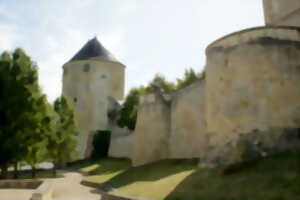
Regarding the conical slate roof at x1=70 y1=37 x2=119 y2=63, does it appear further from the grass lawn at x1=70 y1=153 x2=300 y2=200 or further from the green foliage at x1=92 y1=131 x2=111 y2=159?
the grass lawn at x1=70 y1=153 x2=300 y2=200

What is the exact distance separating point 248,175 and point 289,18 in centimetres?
827

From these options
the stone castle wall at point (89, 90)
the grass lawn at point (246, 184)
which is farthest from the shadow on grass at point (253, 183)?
the stone castle wall at point (89, 90)

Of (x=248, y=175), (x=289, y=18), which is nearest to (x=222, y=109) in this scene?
(x=248, y=175)

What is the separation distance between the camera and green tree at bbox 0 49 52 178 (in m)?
15.0

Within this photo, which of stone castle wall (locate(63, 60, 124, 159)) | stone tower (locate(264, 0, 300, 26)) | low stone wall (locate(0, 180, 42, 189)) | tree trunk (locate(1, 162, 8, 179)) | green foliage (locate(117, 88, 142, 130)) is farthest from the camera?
stone castle wall (locate(63, 60, 124, 159))

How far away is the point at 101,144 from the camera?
32.9 m

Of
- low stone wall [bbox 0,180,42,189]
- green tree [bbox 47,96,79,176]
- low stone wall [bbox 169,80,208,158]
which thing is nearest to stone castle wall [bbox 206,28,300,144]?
low stone wall [bbox 169,80,208,158]

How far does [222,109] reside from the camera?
1011 centimetres

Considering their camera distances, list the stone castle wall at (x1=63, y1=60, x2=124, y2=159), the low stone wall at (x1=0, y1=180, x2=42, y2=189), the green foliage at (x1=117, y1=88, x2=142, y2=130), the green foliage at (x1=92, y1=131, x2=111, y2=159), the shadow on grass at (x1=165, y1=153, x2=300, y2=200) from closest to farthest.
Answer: the shadow on grass at (x1=165, y1=153, x2=300, y2=200) < the low stone wall at (x1=0, y1=180, x2=42, y2=189) < the green foliage at (x1=117, y1=88, x2=142, y2=130) < the green foliage at (x1=92, y1=131, x2=111, y2=159) < the stone castle wall at (x1=63, y1=60, x2=124, y2=159)

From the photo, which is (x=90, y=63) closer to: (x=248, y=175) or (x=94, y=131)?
(x=94, y=131)

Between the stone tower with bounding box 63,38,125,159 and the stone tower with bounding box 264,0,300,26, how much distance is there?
81.1 feet

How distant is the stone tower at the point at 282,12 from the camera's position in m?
12.5

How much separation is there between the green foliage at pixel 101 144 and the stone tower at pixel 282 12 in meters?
23.2

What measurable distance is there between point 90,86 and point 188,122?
21251 mm
